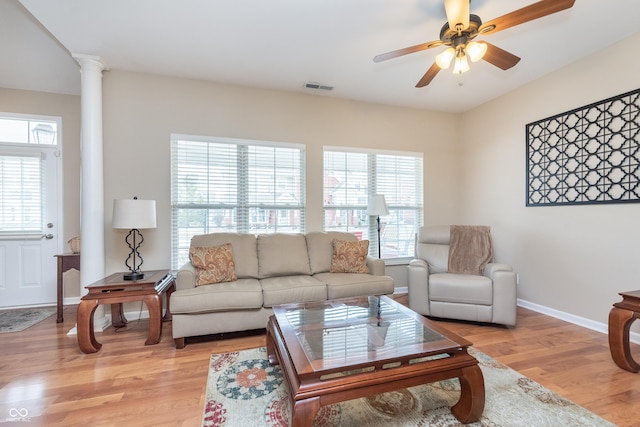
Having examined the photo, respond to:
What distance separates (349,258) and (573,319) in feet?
8.08

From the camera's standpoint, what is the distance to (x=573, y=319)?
3.03 m

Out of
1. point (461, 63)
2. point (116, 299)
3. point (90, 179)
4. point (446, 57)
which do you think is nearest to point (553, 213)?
point (461, 63)

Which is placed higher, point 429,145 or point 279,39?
point 279,39

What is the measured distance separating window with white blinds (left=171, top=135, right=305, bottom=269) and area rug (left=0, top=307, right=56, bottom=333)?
152 centimetres

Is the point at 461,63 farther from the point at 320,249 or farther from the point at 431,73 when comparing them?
the point at 320,249

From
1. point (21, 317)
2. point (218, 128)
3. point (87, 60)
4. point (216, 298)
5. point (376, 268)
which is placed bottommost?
point (21, 317)

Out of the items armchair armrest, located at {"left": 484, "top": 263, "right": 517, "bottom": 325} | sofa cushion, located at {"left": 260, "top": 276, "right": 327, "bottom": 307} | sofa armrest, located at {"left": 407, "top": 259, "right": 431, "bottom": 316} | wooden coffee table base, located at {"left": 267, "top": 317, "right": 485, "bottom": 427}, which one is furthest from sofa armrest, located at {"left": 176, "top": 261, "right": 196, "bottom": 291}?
armchair armrest, located at {"left": 484, "top": 263, "right": 517, "bottom": 325}

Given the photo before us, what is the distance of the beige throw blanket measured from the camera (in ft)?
10.8

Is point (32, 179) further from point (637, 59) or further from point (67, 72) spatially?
point (637, 59)

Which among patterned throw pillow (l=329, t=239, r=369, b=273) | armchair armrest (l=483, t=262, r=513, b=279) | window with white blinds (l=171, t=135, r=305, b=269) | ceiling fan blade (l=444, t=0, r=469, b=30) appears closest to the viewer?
ceiling fan blade (l=444, t=0, r=469, b=30)

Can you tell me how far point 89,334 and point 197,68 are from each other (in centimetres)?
279

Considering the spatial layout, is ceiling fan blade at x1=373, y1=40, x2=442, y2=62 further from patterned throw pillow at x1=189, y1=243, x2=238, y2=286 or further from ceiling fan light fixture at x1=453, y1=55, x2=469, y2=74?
patterned throw pillow at x1=189, y1=243, x2=238, y2=286

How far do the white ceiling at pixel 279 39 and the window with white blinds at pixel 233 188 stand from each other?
32.3 inches

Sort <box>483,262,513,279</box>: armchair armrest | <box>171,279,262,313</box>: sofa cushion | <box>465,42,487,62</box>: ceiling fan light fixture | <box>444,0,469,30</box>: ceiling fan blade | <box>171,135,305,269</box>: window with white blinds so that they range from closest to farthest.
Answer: <box>444,0,469,30</box>: ceiling fan blade → <box>465,42,487,62</box>: ceiling fan light fixture → <box>171,279,262,313</box>: sofa cushion → <box>483,262,513,279</box>: armchair armrest → <box>171,135,305,269</box>: window with white blinds
